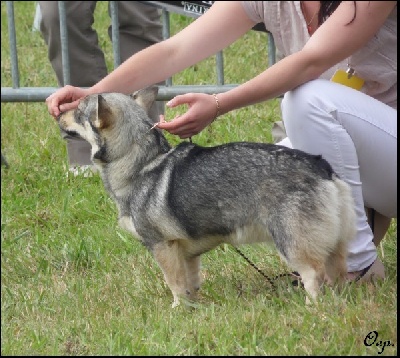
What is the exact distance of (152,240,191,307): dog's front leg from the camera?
4016 millimetres

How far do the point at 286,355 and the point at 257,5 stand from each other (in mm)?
1447

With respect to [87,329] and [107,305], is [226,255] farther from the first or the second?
[87,329]

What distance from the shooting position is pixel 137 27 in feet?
21.8

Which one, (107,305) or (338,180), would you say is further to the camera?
(107,305)

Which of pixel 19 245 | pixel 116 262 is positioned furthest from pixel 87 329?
pixel 19 245

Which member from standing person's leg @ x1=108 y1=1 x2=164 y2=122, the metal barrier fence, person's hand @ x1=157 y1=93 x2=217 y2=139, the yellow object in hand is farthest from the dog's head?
standing person's leg @ x1=108 y1=1 x2=164 y2=122

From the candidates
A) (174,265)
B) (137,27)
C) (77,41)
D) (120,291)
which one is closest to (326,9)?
(174,265)

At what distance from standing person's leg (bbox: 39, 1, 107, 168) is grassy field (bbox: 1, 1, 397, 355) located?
0.38 metres

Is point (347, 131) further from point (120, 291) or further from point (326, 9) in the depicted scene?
point (120, 291)

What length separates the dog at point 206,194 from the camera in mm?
3717

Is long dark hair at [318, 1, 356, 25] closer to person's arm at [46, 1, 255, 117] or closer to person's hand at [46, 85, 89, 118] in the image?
person's arm at [46, 1, 255, 117]

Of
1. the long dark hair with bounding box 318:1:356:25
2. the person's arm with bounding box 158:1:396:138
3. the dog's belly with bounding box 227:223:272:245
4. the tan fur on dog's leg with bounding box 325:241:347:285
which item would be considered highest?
the long dark hair with bounding box 318:1:356:25

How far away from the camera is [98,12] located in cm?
942

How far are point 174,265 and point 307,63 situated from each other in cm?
93
